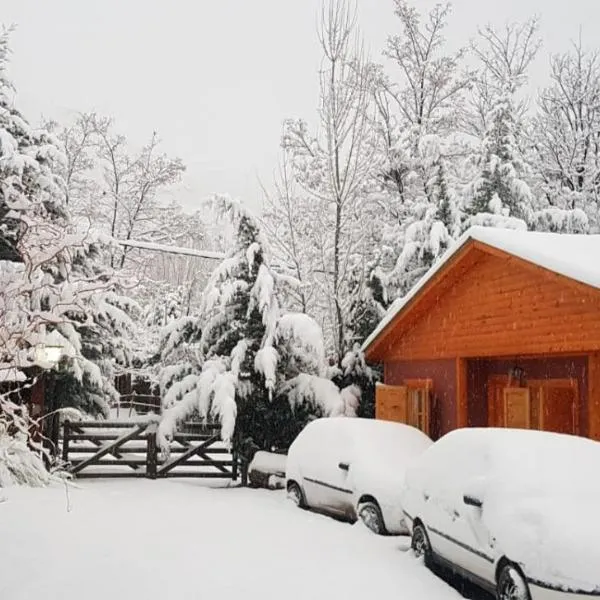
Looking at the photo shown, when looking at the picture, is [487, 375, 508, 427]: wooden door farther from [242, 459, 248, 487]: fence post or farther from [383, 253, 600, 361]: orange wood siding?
[242, 459, 248, 487]: fence post

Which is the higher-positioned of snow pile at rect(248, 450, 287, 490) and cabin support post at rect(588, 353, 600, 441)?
cabin support post at rect(588, 353, 600, 441)

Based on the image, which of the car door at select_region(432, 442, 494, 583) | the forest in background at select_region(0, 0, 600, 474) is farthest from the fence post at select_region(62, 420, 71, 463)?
the car door at select_region(432, 442, 494, 583)

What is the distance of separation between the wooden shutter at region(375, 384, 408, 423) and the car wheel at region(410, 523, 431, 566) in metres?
6.63

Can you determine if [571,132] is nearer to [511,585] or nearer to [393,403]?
[393,403]

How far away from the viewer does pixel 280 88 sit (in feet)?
132

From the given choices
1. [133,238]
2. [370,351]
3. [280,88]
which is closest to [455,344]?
[370,351]

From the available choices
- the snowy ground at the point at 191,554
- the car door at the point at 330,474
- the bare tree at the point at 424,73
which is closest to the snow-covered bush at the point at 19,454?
the snowy ground at the point at 191,554

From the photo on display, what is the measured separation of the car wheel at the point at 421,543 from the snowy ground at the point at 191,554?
119 mm

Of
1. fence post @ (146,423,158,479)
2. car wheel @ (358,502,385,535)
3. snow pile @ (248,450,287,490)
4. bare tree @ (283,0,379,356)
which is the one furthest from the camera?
bare tree @ (283,0,379,356)

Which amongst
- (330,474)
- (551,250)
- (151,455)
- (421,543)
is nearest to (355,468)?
(330,474)

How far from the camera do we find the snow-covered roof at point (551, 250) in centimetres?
1013

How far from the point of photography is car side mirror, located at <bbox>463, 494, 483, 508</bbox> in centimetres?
719

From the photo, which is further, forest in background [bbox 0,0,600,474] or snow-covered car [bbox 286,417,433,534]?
forest in background [bbox 0,0,600,474]

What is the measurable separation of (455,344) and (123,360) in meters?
8.56
